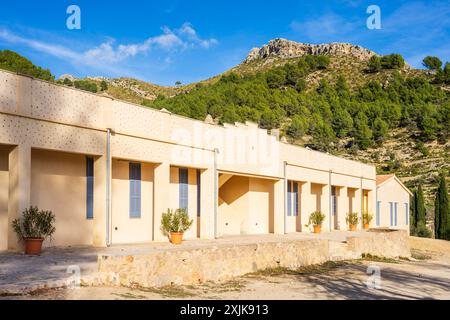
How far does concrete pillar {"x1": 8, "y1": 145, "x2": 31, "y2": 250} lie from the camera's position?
46.1 feet

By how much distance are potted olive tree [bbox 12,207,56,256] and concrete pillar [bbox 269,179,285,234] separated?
1501 centimetres

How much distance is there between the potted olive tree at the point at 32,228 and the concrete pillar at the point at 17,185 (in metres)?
0.18

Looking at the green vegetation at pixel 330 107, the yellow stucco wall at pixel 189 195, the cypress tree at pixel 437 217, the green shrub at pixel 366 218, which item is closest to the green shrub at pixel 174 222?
the yellow stucco wall at pixel 189 195

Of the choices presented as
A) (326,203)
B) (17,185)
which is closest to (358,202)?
(326,203)

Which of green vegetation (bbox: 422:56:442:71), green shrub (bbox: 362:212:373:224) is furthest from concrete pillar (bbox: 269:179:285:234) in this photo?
green vegetation (bbox: 422:56:442:71)

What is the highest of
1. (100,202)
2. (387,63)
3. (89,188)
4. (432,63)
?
(387,63)

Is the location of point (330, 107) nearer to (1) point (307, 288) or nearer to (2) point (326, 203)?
(2) point (326, 203)

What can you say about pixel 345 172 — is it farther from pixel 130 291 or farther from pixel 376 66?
pixel 376 66

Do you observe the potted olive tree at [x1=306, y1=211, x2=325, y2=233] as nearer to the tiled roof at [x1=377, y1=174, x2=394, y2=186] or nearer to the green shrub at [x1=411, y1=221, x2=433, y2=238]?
the tiled roof at [x1=377, y1=174, x2=394, y2=186]

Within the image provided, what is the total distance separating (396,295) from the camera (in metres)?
13.9

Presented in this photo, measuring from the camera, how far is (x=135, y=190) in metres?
19.2

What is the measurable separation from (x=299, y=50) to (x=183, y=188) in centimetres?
8450
